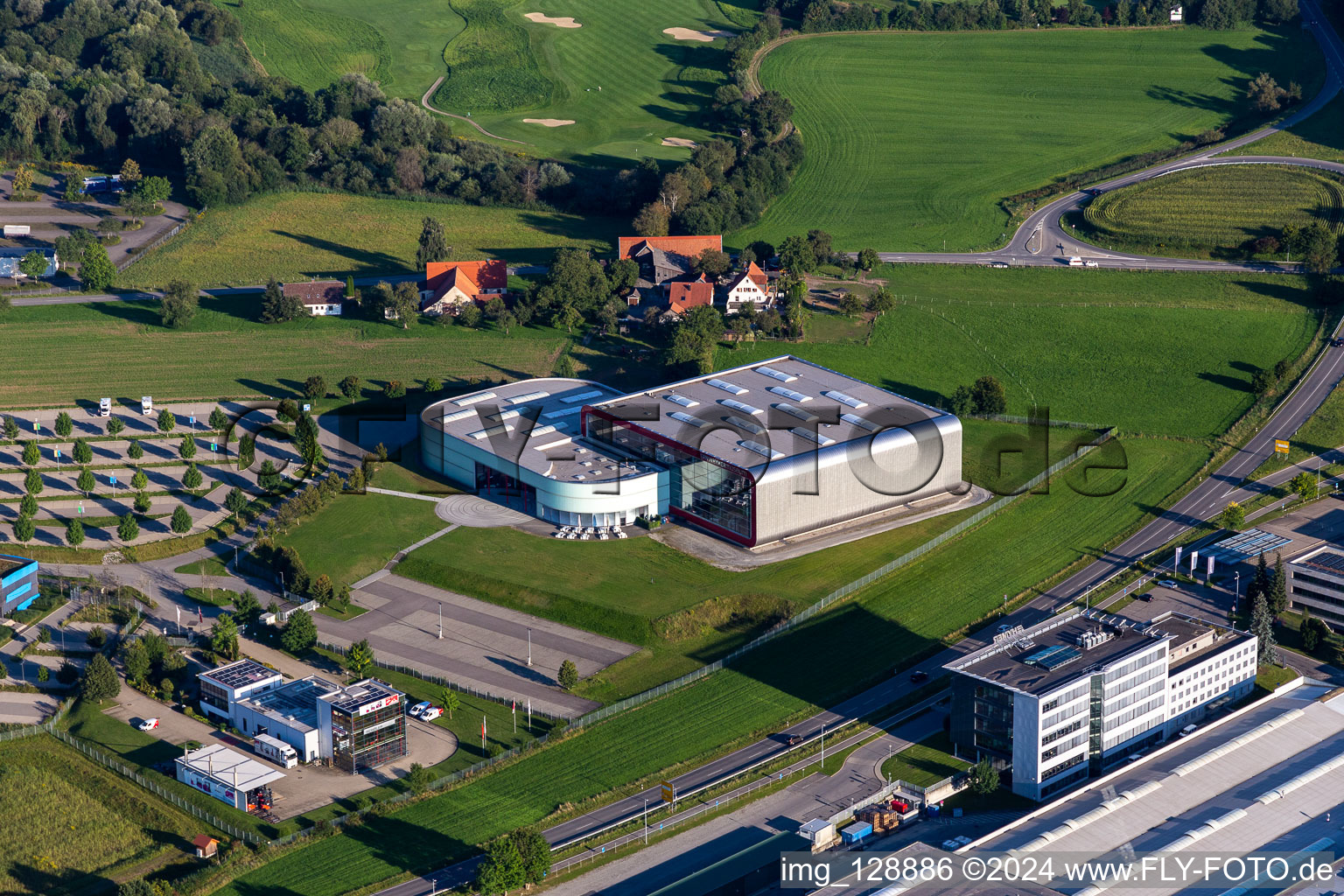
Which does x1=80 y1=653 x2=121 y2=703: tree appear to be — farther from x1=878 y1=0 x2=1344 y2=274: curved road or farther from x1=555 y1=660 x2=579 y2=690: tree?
x1=878 y1=0 x2=1344 y2=274: curved road

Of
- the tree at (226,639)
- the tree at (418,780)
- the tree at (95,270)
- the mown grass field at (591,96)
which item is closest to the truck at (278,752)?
the tree at (418,780)

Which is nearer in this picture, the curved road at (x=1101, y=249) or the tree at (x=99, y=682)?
the tree at (x=99, y=682)

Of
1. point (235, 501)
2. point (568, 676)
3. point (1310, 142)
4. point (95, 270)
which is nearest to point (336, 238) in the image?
point (95, 270)

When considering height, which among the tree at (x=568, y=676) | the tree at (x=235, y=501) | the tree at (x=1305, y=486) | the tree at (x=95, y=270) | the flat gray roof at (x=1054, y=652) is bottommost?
the tree at (x=568, y=676)

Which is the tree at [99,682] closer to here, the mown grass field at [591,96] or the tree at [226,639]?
the tree at [226,639]

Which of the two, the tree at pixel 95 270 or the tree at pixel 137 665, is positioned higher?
the tree at pixel 95 270

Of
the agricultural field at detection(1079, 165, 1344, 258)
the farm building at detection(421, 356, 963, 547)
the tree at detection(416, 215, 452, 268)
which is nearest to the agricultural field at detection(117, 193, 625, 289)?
the tree at detection(416, 215, 452, 268)

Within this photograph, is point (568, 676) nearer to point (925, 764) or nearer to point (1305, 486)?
point (925, 764)
